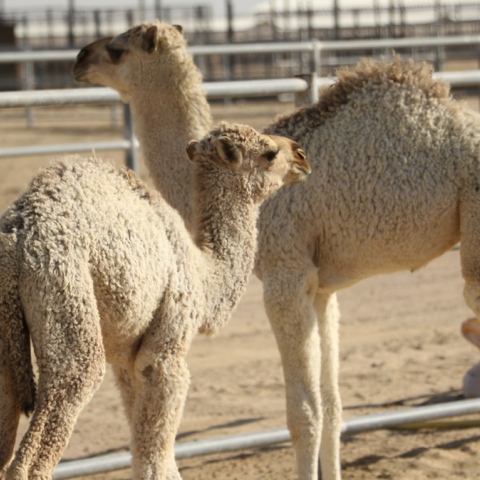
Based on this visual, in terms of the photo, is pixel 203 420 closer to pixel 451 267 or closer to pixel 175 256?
pixel 175 256

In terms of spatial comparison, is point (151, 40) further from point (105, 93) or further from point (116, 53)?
point (105, 93)

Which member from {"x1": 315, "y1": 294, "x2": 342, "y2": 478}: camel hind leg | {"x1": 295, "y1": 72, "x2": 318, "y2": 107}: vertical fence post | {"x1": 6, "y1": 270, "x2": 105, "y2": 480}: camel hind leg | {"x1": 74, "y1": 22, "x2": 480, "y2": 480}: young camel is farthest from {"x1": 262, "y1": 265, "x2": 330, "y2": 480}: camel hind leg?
{"x1": 6, "y1": 270, "x2": 105, "y2": 480}: camel hind leg

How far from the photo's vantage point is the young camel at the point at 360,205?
15.2 ft

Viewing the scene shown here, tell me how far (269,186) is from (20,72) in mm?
23635

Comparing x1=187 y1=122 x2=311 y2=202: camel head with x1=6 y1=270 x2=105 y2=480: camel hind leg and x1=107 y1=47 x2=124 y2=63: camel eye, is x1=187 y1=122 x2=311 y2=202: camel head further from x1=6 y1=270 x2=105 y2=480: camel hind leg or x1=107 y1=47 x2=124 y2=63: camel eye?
x1=107 y1=47 x2=124 y2=63: camel eye

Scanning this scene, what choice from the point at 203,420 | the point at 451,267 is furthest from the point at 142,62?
the point at 451,267

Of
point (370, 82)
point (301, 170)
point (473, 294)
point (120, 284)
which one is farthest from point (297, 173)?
point (120, 284)

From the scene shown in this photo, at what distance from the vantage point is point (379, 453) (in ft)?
18.4

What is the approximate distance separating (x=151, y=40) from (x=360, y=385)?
280 cm

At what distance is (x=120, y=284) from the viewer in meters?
3.28

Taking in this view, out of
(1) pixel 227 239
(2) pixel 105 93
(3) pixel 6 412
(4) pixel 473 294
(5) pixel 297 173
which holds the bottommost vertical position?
(4) pixel 473 294

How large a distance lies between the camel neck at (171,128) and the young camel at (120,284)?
0.92 meters

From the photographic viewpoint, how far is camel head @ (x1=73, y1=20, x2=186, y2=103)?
5121 millimetres

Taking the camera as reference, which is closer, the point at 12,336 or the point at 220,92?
the point at 12,336
